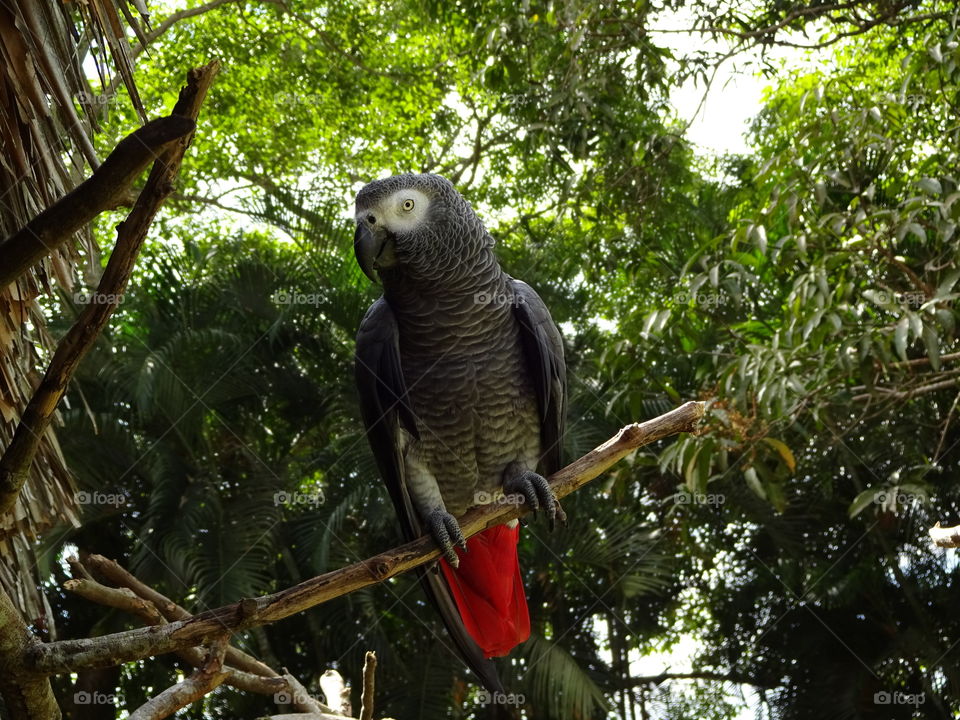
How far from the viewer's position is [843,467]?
15.6ft

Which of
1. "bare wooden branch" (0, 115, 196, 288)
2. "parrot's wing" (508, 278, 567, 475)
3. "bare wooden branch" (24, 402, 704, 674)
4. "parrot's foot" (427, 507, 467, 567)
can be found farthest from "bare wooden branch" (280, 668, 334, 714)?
"bare wooden branch" (0, 115, 196, 288)

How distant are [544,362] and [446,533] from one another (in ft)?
1.67

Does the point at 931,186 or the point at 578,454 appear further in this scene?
the point at 578,454

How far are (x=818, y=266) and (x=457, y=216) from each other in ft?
4.10

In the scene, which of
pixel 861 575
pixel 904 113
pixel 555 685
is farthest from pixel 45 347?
pixel 861 575

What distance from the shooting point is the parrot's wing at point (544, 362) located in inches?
82.8

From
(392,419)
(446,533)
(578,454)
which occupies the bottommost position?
(446,533)

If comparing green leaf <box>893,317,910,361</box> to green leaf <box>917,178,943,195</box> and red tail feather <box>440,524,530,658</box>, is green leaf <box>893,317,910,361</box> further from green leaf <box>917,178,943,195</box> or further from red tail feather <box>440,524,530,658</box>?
red tail feather <box>440,524,530,658</box>

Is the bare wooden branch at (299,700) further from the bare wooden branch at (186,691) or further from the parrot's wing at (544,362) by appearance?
the parrot's wing at (544,362)

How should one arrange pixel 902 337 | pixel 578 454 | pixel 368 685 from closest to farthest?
pixel 368 685
pixel 902 337
pixel 578 454

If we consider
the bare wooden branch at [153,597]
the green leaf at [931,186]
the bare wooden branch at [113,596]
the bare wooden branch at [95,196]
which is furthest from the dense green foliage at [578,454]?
the bare wooden branch at [95,196]

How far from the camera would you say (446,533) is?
6.08 feet

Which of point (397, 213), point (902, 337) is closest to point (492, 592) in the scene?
point (397, 213)

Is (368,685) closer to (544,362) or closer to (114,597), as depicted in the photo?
(114,597)
